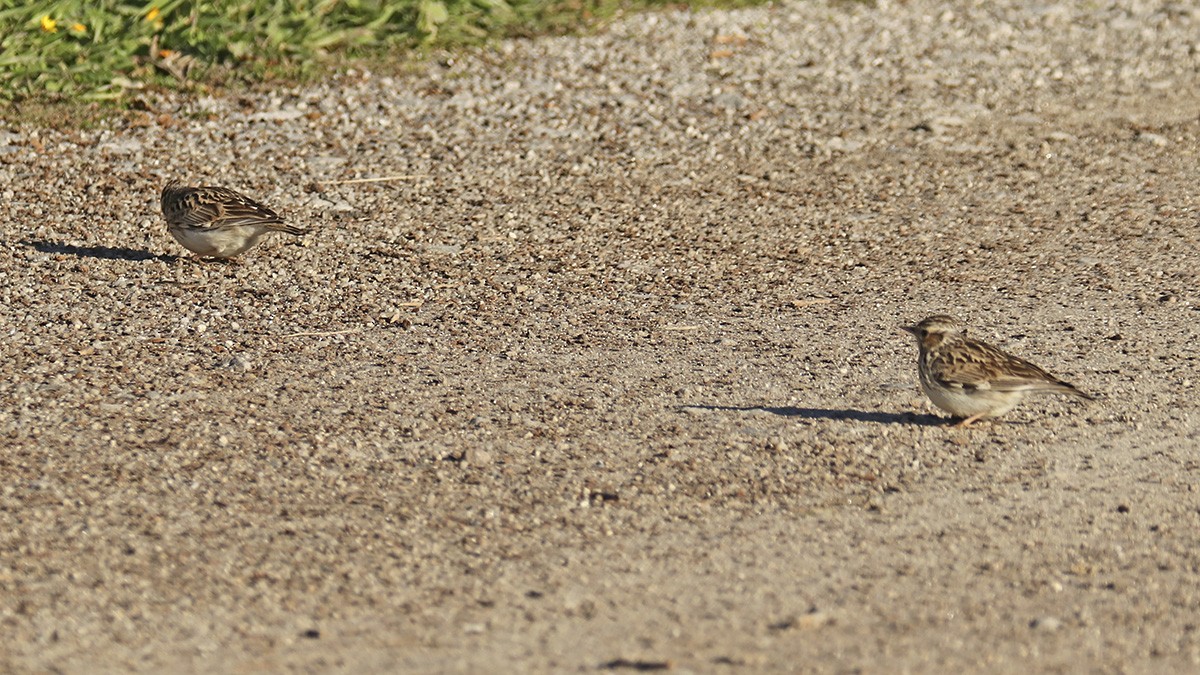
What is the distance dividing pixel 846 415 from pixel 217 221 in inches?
171

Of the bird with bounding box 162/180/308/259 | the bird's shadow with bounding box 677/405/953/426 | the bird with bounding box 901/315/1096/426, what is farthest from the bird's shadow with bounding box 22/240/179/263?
the bird with bounding box 901/315/1096/426

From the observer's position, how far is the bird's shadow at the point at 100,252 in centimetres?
1063

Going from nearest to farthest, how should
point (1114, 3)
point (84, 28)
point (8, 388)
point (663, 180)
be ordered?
→ point (8, 388), point (663, 180), point (84, 28), point (1114, 3)

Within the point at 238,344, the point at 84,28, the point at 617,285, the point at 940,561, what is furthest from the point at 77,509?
the point at 84,28

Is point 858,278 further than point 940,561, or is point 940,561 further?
point 858,278

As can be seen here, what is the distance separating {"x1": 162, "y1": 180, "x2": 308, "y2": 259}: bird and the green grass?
130 inches

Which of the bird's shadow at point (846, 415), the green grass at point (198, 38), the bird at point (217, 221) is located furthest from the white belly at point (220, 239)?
the bird's shadow at point (846, 415)

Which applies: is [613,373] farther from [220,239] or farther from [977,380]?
[220,239]

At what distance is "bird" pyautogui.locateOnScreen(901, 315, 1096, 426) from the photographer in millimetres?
7742

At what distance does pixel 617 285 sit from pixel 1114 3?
408 inches

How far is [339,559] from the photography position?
250 inches

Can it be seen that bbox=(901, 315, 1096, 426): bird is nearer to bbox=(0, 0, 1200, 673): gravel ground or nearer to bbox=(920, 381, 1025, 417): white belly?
bbox=(920, 381, 1025, 417): white belly

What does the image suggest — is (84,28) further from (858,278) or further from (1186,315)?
(1186,315)

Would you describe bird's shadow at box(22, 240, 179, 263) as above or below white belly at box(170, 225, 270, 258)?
below
